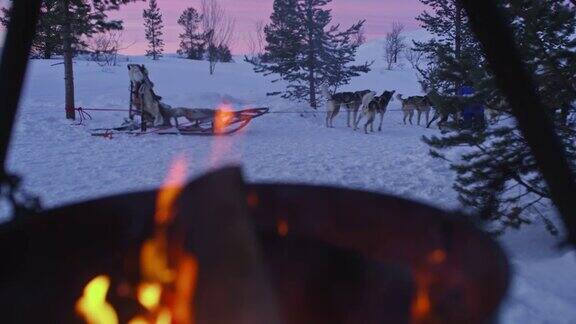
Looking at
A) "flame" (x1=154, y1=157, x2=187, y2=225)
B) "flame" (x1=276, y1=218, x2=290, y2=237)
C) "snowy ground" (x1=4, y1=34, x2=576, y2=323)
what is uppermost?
"flame" (x1=154, y1=157, x2=187, y2=225)

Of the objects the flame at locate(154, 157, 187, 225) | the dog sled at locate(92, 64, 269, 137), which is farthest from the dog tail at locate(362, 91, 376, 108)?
the flame at locate(154, 157, 187, 225)

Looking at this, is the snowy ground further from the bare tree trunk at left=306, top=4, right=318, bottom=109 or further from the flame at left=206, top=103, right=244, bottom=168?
the bare tree trunk at left=306, top=4, right=318, bottom=109

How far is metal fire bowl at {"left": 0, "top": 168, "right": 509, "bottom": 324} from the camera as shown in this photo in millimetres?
1624

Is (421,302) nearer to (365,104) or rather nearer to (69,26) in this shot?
(365,104)

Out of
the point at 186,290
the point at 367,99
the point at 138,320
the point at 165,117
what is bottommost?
the point at 165,117

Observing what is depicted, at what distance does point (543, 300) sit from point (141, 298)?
2601 millimetres

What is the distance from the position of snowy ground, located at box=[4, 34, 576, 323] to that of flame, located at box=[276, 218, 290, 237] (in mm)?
588

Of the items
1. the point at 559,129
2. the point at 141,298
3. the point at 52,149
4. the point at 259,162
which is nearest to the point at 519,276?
the point at 559,129

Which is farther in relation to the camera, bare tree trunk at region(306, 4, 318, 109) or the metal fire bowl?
bare tree trunk at region(306, 4, 318, 109)

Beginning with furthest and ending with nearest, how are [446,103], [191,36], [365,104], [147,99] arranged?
[191,36] < [365,104] < [147,99] < [446,103]

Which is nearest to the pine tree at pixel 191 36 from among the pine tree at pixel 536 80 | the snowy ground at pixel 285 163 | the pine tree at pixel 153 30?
the pine tree at pixel 153 30

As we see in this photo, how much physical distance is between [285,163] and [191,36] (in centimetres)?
4983

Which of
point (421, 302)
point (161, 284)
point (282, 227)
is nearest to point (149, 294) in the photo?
point (161, 284)

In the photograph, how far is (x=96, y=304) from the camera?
69.3 inches
